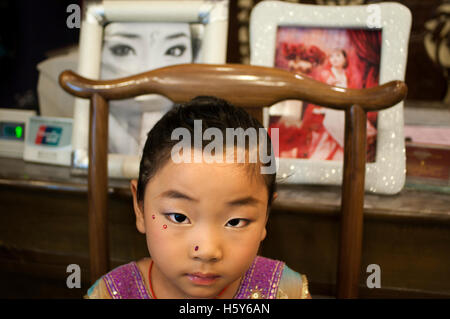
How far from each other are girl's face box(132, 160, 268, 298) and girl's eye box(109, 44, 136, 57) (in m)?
0.56

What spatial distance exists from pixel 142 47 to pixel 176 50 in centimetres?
9

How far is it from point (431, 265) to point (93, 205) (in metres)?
0.71

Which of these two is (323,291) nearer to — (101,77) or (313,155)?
(313,155)

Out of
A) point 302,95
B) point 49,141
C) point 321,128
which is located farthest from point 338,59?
point 49,141

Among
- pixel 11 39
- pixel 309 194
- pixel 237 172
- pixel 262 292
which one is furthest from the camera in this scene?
pixel 11 39

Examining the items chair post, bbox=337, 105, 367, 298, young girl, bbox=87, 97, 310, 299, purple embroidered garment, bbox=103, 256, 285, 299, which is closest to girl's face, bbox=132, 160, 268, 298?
young girl, bbox=87, 97, 310, 299

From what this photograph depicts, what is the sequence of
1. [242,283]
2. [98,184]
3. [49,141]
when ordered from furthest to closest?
[49,141]
[98,184]
[242,283]

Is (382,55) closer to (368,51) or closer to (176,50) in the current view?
(368,51)

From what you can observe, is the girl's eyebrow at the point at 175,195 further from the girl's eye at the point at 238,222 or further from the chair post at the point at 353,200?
the chair post at the point at 353,200

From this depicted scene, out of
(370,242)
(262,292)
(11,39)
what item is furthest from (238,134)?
(11,39)

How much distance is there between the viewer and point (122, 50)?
3.44 feet

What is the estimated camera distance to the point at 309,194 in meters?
0.91

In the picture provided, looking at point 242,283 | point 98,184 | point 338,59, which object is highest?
point 338,59

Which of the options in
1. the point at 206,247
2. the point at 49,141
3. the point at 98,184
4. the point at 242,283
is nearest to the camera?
the point at 206,247
